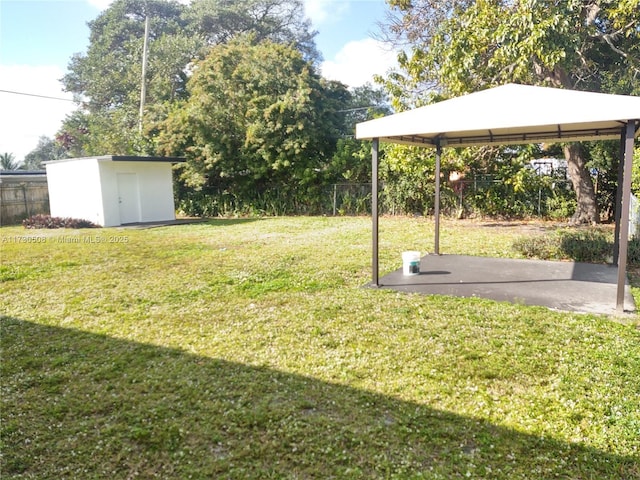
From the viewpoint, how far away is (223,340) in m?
4.22

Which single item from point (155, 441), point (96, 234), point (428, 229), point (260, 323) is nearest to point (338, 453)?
point (155, 441)

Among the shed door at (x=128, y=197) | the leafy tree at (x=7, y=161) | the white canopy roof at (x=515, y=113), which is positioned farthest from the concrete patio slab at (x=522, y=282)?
the leafy tree at (x=7, y=161)

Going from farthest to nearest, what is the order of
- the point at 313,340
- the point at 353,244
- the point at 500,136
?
the point at 353,244 < the point at 500,136 < the point at 313,340

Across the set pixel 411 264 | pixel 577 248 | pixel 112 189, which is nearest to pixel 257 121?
pixel 112 189

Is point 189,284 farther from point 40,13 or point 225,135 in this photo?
point 40,13

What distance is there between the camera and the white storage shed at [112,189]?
49.2 feet

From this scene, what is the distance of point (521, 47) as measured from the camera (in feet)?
27.9

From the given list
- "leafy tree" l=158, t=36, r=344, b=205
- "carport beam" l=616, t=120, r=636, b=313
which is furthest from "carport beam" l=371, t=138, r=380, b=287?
"leafy tree" l=158, t=36, r=344, b=205

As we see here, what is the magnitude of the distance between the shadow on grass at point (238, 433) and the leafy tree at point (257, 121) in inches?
527

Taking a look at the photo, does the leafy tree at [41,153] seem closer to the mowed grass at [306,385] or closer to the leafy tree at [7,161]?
the leafy tree at [7,161]

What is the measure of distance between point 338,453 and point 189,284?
436 cm

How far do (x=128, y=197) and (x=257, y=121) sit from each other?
Result: 518 cm

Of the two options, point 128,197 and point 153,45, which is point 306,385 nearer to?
point 128,197

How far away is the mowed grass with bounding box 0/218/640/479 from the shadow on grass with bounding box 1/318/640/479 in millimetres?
11
